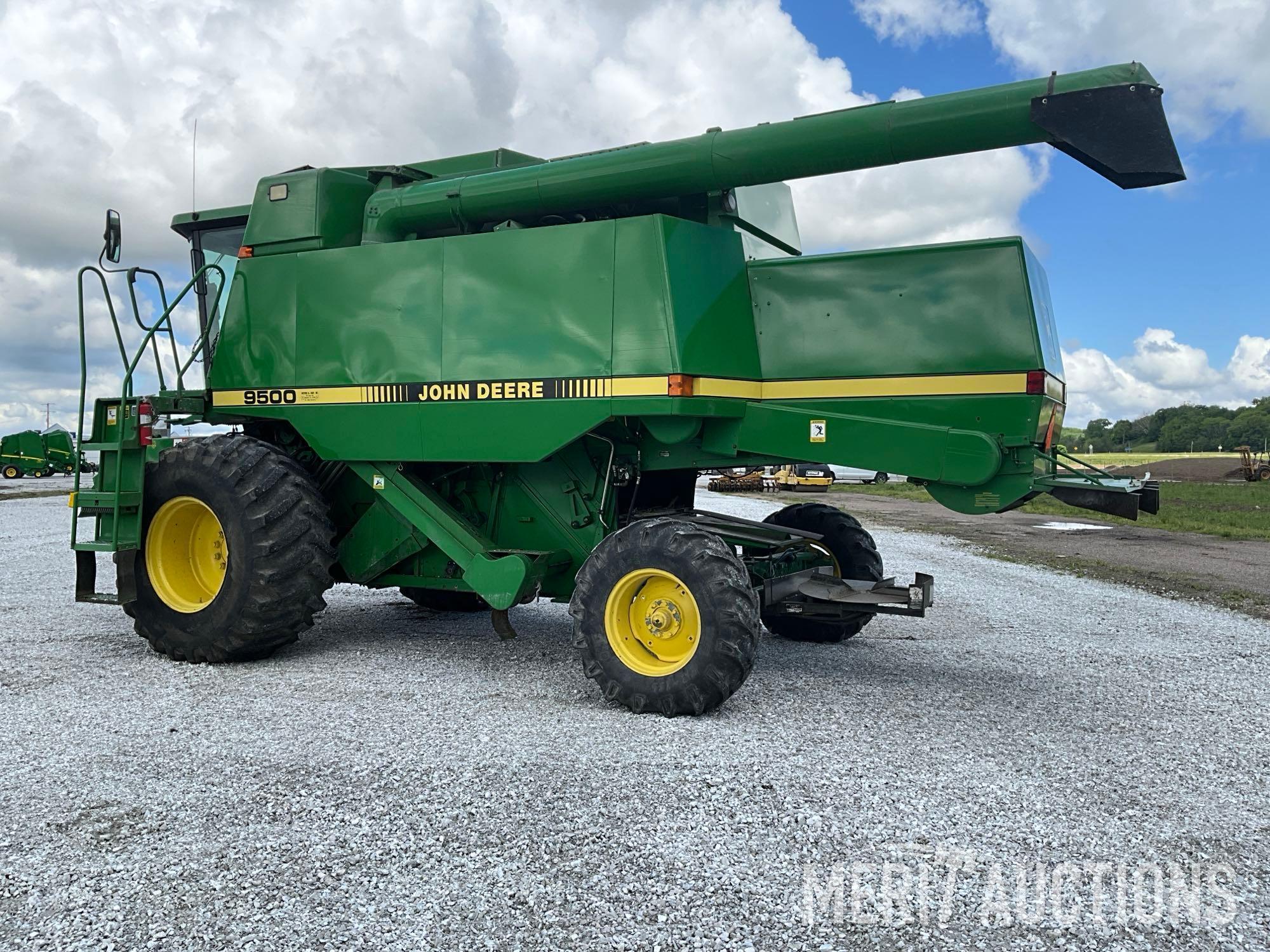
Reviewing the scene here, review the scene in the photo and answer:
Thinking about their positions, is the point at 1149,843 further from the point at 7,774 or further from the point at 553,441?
the point at 7,774

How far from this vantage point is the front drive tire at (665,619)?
518cm

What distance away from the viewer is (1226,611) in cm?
956

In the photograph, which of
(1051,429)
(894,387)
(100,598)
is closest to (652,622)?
(894,387)

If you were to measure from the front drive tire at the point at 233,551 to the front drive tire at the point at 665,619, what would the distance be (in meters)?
2.11

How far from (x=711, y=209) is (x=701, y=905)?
4.32 meters

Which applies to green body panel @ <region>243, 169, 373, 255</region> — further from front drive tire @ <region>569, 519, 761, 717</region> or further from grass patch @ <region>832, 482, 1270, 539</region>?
grass patch @ <region>832, 482, 1270, 539</region>

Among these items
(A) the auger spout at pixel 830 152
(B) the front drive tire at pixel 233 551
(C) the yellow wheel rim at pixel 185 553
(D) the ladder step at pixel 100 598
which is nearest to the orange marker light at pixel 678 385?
(A) the auger spout at pixel 830 152

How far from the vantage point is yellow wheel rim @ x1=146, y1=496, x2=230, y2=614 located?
6.86 meters

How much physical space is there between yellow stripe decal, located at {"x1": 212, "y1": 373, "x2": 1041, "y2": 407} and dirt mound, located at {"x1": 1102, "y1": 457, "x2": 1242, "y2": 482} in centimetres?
4338

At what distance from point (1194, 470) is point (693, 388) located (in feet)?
176

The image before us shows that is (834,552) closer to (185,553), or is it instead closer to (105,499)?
(185,553)

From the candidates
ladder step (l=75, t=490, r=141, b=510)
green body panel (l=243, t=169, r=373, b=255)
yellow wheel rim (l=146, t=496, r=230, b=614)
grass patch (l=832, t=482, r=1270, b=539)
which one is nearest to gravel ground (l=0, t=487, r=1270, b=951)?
yellow wheel rim (l=146, t=496, r=230, b=614)

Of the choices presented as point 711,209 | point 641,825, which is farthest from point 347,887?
point 711,209

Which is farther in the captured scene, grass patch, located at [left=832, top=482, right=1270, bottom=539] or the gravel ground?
grass patch, located at [left=832, top=482, right=1270, bottom=539]
